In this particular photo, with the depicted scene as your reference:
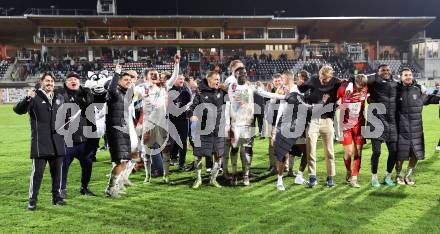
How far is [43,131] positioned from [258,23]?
142 ft

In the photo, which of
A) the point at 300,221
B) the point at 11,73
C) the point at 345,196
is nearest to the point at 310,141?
the point at 345,196

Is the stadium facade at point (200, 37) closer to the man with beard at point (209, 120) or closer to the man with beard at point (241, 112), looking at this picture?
the man with beard at point (209, 120)

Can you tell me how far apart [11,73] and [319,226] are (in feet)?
137

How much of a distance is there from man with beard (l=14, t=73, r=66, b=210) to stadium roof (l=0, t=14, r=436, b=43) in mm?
39594

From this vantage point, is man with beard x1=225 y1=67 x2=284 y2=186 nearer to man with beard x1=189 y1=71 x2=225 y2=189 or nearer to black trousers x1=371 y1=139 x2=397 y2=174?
man with beard x1=189 y1=71 x2=225 y2=189

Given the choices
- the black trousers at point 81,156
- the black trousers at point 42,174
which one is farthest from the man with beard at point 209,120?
the black trousers at point 42,174

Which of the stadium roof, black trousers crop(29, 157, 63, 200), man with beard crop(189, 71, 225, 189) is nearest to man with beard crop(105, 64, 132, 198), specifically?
black trousers crop(29, 157, 63, 200)

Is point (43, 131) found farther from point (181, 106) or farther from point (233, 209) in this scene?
point (181, 106)

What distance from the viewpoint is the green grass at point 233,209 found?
538 cm

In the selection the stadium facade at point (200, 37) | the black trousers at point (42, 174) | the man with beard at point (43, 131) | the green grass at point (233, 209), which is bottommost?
the green grass at point (233, 209)

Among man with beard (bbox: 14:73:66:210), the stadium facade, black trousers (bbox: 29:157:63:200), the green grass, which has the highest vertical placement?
the stadium facade

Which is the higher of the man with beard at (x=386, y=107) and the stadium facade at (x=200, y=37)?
the stadium facade at (x=200, y=37)

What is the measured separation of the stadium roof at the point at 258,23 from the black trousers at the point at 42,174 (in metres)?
39.7

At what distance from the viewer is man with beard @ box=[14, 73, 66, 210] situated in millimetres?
6070
